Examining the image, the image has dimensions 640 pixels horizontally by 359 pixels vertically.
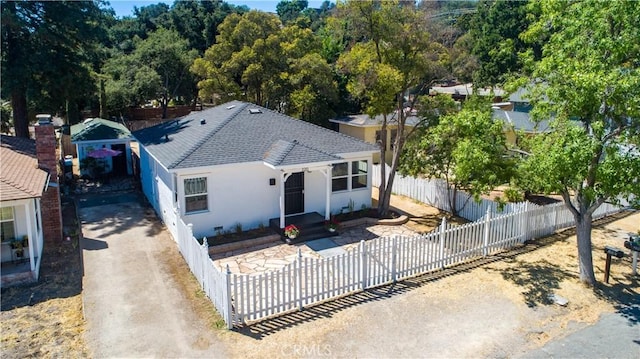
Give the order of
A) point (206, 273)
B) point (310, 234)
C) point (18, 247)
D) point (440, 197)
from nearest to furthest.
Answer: point (206, 273), point (18, 247), point (310, 234), point (440, 197)

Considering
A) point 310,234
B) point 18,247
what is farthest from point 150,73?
point 18,247

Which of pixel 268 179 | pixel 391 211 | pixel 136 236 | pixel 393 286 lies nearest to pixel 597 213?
pixel 391 211

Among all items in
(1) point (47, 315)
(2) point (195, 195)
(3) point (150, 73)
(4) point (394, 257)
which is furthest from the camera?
(3) point (150, 73)

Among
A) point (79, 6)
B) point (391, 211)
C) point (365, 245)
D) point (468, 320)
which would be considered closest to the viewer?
point (468, 320)

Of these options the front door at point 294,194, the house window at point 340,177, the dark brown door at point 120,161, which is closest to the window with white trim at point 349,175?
the house window at point 340,177

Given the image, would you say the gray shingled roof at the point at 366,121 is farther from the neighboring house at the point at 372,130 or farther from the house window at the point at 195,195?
the house window at the point at 195,195

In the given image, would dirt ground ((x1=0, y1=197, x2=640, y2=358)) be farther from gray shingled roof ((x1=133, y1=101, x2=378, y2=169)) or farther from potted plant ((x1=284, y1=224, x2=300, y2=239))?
gray shingled roof ((x1=133, y1=101, x2=378, y2=169))

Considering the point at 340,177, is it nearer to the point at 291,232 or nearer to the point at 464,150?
the point at 291,232

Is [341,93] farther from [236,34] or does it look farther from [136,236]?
[136,236]
